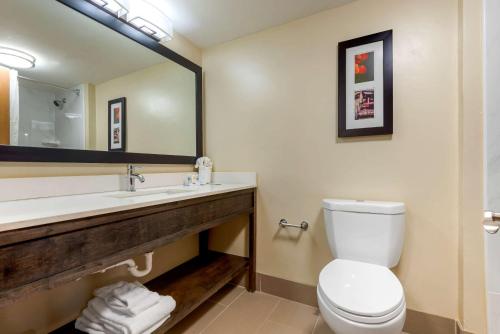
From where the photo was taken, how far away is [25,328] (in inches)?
38.8

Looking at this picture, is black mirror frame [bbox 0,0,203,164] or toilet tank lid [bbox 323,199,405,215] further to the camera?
toilet tank lid [bbox 323,199,405,215]

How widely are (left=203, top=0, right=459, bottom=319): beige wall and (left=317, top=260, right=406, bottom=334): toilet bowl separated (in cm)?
43

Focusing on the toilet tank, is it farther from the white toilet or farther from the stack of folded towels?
the stack of folded towels

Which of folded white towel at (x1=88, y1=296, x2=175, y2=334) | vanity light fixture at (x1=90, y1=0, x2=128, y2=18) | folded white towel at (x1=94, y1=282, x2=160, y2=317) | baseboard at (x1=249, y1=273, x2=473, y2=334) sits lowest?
baseboard at (x1=249, y1=273, x2=473, y2=334)

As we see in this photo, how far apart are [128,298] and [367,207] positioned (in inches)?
49.5

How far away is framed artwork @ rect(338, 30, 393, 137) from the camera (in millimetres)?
1380

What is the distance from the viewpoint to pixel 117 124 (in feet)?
4.62

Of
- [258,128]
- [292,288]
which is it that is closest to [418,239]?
[292,288]

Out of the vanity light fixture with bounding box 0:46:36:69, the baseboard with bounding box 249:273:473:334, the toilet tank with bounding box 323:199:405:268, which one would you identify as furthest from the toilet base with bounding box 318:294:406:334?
the vanity light fixture with bounding box 0:46:36:69

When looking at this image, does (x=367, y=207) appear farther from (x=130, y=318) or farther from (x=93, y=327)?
(x=93, y=327)

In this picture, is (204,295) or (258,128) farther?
(258,128)

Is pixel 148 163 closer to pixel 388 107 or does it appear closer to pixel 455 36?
pixel 388 107

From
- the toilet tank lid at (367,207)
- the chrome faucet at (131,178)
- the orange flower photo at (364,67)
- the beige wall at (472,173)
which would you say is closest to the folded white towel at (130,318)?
the chrome faucet at (131,178)

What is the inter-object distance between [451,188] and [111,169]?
6.32 ft
